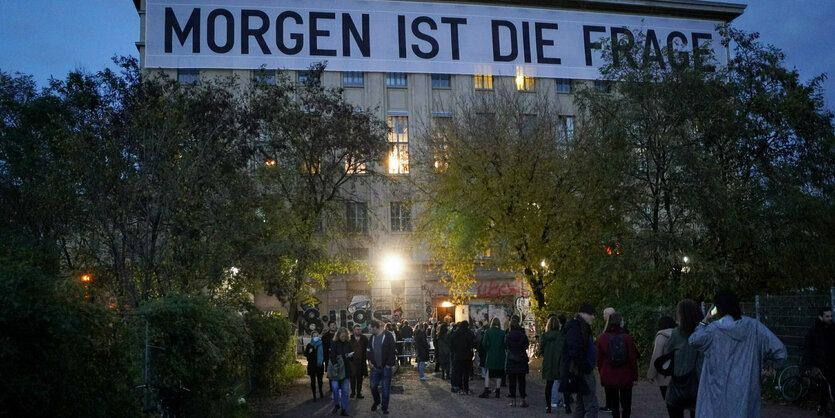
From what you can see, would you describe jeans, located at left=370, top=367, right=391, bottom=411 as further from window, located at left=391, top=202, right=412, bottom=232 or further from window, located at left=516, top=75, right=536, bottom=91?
window, located at left=516, top=75, right=536, bottom=91

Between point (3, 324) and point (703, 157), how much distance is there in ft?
63.1

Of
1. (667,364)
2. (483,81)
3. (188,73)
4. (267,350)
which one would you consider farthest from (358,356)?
(483,81)

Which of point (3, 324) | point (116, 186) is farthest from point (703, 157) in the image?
point (3, 324)

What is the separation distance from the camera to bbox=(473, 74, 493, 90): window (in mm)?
44719

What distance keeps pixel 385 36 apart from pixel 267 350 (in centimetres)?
2871

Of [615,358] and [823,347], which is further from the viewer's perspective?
[823,347]

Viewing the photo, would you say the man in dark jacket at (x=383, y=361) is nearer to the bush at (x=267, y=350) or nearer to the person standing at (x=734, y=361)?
the bush at (x=267, y=350)

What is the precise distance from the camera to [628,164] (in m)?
21.1

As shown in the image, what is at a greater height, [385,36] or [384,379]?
[385,36]

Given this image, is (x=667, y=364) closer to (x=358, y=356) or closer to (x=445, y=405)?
(x=445, y=405)

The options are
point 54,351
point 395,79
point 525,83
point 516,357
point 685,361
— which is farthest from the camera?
point 525,83

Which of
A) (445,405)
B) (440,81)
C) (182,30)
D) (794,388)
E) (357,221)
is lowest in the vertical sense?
(445,405)

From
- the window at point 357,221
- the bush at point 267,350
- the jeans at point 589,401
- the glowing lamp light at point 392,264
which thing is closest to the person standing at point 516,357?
the jeans at point 589,401

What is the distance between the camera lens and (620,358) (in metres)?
9.89
